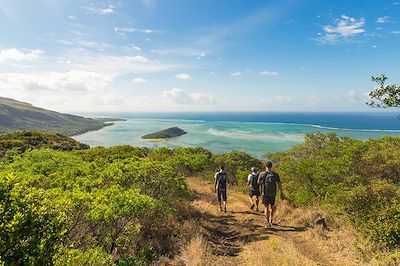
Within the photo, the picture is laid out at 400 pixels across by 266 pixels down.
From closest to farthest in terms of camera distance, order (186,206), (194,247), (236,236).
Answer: (194,247)
(236,236)
(186,206)

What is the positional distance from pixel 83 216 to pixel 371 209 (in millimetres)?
8549

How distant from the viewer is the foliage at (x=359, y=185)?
806 centimetres

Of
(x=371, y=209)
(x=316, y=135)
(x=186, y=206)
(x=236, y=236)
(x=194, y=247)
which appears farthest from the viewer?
(x=316, y=135)

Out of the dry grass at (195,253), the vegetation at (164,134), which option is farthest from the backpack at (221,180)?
the vegetation at (164,134)

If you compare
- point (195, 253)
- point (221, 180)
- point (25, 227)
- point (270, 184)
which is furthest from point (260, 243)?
point (25, 227)

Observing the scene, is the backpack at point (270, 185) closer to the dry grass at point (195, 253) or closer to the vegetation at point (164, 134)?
the dry grass at point (195, 253)

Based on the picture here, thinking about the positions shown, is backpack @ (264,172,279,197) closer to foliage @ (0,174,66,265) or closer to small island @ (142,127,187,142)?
foliage @ (0,174,66,265)

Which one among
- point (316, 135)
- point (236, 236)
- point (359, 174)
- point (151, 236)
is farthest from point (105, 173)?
point (316, 135)

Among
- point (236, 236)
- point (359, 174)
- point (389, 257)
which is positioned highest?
point (359, 174)

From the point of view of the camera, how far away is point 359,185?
10180 millimetres

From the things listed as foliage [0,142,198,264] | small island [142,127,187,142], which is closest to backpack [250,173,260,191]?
foliage [0,142,198,264]

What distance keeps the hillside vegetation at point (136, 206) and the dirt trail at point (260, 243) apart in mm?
469

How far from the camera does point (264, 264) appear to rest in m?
7.32

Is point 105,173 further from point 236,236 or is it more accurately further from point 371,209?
point 371,209
